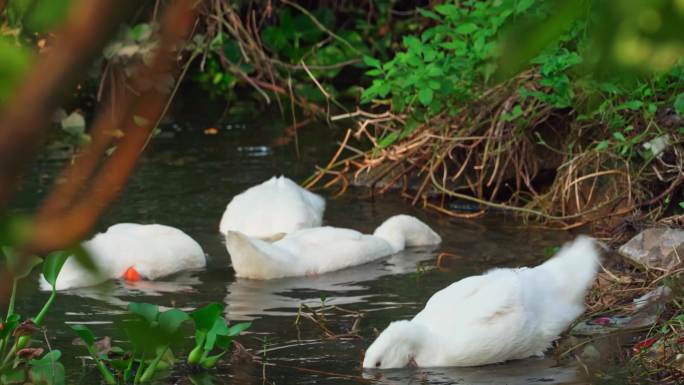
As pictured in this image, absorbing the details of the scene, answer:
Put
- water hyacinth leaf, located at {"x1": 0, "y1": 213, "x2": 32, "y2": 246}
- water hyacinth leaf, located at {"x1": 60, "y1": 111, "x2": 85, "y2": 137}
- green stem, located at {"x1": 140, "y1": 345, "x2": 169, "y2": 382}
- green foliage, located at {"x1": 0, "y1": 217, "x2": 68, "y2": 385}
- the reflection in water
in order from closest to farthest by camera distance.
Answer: water hyacinth leaf, located at {"x1": 0, "y1": 213, "x2": 32, "y2": 246} → green foliage, located at {"x1": 0, "y1": 217, "x2": 68, "y2": 385} → green stem, located at {"x1": 140, "y1": 345, "x2": 169, "y2": 382} → the reflection in water → water hyacinth leaf, located at {"x1": 60, "y1": 111, "x2": 85, "y2": 137}

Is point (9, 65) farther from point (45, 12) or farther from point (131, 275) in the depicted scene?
point (131, 275)

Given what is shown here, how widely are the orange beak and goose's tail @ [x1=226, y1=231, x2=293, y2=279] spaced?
0.52 metres

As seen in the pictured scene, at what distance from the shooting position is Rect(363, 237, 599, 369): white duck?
4.61 meters

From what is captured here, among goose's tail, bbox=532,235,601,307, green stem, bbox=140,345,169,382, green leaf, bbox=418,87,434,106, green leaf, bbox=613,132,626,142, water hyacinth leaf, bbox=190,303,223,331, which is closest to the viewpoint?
green stem, bbox=140,345,169,382

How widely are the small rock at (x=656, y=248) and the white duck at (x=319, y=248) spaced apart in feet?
4.62

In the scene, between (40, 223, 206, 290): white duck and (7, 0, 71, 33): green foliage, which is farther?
(40, 223, 206, 290): white duck

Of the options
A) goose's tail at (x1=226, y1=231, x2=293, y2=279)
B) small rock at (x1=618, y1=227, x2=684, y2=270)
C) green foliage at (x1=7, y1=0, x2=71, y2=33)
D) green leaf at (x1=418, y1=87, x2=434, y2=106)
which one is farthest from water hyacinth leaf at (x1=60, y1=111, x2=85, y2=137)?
green foliage at (x1=7, y1=0, x2=71, y2=33)

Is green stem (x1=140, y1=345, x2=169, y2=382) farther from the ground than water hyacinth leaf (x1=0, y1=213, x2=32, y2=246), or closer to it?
closer to it

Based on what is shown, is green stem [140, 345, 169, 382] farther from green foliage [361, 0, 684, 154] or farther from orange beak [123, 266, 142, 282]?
green foliage [361, 0, 684, 154]

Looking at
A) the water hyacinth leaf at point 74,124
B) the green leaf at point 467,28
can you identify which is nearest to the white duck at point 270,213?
the green leaf at point 467,28

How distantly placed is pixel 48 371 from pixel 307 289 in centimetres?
209

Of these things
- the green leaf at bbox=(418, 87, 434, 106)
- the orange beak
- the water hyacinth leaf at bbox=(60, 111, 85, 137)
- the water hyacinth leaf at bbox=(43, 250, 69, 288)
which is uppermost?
the water hyacinth leaf at bbox=(60, 111, 85, 137)

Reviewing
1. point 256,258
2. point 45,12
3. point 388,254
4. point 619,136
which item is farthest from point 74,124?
point 45,12

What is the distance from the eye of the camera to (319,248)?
6.47 meters
